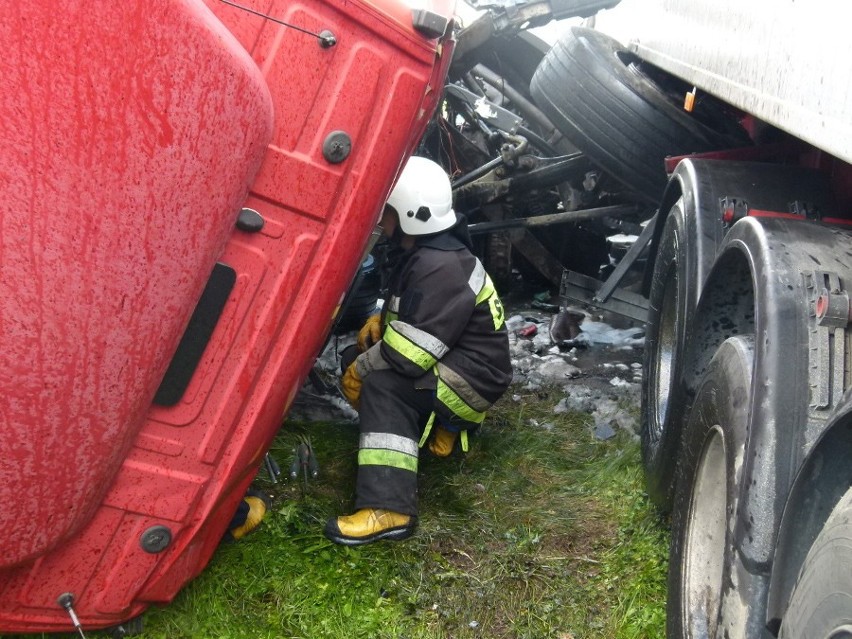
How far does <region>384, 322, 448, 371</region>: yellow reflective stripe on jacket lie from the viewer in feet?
8.94

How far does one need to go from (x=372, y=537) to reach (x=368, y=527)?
0.11 feet

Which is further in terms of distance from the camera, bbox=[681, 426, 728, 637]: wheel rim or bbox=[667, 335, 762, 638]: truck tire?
bbox=[681, 426, 728, 637]: wheel rim

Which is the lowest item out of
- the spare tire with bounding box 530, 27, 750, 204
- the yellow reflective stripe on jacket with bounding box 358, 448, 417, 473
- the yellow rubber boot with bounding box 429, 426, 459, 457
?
the yellow reflective stripe on jacket with bounding box 358, 448, 417, 473

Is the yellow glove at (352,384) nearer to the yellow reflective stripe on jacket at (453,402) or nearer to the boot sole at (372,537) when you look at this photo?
the yellow reflective stripe on jacket at (453,402)

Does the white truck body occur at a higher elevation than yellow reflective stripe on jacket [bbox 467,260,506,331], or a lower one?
higher

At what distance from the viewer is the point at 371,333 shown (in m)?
3.27

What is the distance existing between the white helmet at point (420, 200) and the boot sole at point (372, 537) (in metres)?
1.05

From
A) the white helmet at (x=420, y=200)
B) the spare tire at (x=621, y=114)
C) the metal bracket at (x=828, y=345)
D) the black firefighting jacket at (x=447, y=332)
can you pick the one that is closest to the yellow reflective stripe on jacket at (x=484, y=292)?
the black firefighting jacket at (x=447, y=332)

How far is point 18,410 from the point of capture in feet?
5.08

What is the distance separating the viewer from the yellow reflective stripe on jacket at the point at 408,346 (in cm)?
272

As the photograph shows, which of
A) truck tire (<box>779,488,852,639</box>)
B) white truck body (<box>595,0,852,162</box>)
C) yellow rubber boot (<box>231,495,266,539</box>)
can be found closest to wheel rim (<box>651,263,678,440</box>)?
white truck body (<box>595,0,852,162</box>)

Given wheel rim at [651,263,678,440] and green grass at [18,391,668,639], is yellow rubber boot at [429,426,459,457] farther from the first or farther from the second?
wheel rim at [651,263,678,440]

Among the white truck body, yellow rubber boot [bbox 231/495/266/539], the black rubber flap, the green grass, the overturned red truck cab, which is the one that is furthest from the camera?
yellow rubber boot [bbox 231/495/266/539]

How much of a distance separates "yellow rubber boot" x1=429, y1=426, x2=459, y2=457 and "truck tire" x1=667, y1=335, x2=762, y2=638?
4.66ft
